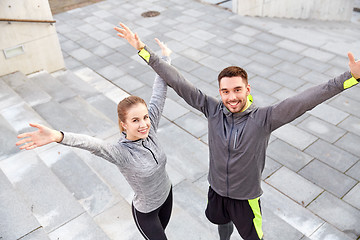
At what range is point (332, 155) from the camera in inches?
236

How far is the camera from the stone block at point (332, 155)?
580cm

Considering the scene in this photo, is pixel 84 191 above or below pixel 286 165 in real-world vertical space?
above

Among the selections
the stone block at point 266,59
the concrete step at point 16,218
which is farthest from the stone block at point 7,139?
the stone block at point 266,59

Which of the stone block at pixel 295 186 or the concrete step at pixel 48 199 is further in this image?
the stone block at pixel 295 186

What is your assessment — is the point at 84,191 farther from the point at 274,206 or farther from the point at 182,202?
the point at 274,206

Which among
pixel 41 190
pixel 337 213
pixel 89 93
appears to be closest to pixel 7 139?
pixel 41 190

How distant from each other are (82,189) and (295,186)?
9.99 ft

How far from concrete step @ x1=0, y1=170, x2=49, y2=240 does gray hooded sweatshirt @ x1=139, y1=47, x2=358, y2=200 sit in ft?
6.43

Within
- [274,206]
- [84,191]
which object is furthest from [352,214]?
[84,191]

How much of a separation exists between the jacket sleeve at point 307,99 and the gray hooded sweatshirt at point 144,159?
100cm

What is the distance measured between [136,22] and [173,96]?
4.49m

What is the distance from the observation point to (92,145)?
2723mm

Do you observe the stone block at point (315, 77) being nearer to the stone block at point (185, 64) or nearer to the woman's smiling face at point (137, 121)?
the stone block at point (185, 64)

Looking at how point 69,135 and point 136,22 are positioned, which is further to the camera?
point 136,22
